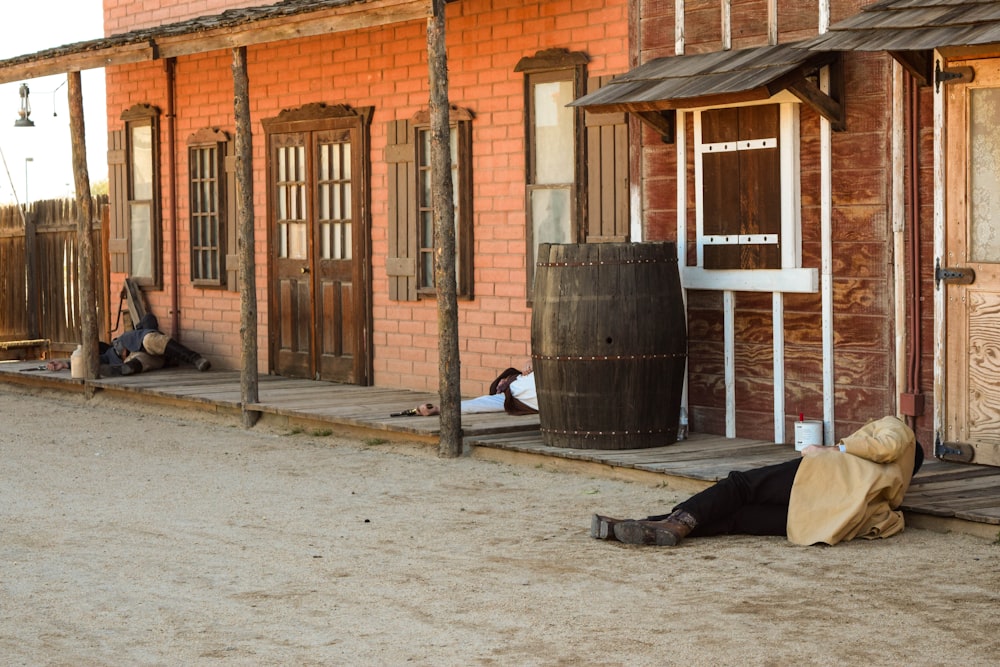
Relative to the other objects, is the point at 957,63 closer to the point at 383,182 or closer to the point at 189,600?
the point at 189,600

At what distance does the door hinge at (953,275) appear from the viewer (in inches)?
330

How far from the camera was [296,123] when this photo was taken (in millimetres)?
13750

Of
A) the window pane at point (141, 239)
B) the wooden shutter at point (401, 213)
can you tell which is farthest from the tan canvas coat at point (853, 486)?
the window pane at point (141, 239)

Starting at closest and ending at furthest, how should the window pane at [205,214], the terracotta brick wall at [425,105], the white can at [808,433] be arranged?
1. the white can at [808,433]
2. the terracotta brick wall at [425,105]
3. the window pane at [205,214]

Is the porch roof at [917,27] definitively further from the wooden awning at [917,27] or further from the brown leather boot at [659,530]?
the brown leather boot at [659,530]

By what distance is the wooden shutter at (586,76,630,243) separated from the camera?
417 inches

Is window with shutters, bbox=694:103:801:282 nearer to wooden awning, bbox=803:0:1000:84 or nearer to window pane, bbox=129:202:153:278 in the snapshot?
wooden awning, bbox=803:0:1000:84

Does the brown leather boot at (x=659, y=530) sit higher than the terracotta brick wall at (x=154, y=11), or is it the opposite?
the terracotta brick wall at (x=154, y=11)

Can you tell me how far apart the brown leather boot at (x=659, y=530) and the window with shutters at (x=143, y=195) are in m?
9.39

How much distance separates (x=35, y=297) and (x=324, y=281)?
5974 mm

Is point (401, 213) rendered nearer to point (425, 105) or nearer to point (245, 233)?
point (425, 105)

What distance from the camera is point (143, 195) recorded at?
15.8m

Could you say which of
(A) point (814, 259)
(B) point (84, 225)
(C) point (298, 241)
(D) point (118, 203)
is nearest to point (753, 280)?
(A) point (814, 259)

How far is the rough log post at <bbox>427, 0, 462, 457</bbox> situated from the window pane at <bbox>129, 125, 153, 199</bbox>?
6447 millimetres
